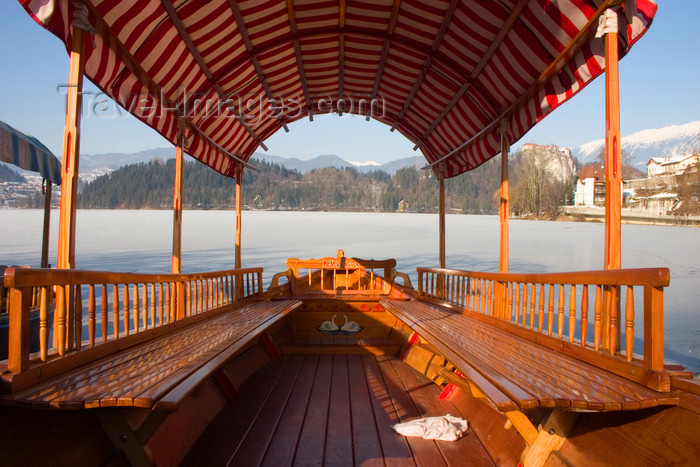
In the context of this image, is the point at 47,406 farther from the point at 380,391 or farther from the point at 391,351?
the point at 391,351

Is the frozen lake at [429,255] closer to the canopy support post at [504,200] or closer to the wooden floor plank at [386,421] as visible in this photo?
the canopy support post at [504,200]

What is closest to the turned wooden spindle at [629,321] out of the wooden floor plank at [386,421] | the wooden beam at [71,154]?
the wooden floor plank at [386,421]

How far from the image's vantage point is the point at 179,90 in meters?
4.96

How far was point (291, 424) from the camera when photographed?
339 centimetres

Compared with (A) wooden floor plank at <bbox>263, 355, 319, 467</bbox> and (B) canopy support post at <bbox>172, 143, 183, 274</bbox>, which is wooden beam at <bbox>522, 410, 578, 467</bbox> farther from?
(B) canopy support post at <bbox>172, 143, 183, 274</bbox>

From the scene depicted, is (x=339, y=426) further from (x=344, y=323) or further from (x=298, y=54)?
(x=298, y=54)

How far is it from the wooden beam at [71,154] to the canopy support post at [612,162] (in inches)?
129

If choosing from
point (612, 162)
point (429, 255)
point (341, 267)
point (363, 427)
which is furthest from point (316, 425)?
point (429, 255)

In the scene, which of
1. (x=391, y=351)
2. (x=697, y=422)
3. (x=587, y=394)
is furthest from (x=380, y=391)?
(x=697, y=422)

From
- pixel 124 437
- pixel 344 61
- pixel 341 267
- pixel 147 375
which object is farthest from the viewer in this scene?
pixel 341 267

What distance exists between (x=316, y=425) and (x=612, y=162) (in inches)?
106

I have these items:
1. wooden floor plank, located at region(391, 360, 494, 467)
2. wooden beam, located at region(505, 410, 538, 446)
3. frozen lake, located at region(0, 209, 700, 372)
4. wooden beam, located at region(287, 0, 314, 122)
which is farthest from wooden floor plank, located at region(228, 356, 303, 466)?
frozen lake, located at region(0, 209, 700, 372)

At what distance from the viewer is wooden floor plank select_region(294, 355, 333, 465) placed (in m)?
2.85

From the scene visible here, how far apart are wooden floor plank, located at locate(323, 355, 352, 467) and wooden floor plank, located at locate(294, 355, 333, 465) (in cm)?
4
